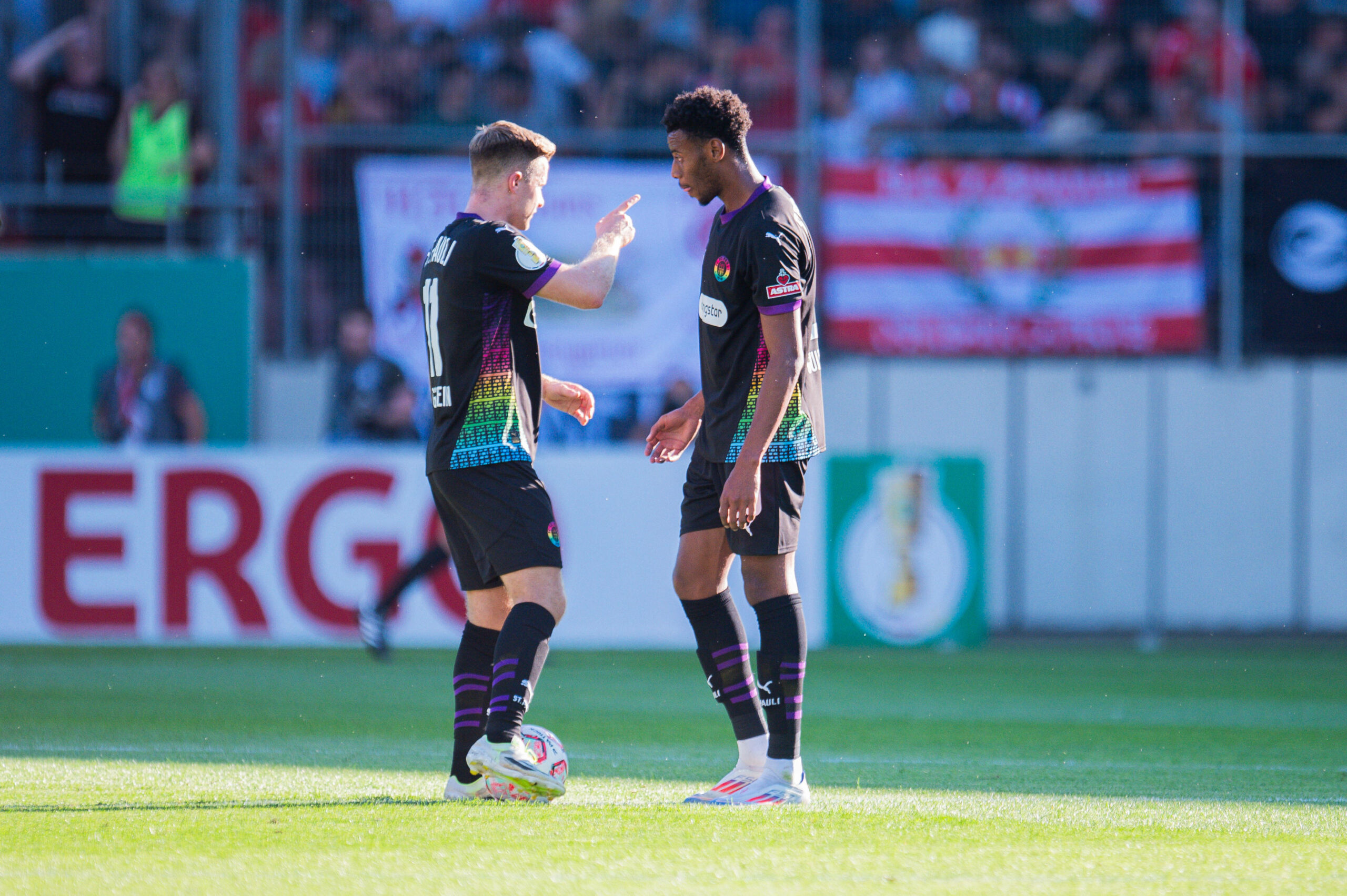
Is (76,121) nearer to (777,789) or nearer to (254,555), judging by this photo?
(254,555)

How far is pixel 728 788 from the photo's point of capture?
4.61 m

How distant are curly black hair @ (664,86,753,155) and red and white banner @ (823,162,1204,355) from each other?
8155 millimetres

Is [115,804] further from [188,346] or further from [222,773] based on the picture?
[188,346]

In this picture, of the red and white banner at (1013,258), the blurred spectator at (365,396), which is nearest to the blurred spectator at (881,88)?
the red and white banner at (1013,258)

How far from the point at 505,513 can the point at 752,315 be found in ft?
3.05

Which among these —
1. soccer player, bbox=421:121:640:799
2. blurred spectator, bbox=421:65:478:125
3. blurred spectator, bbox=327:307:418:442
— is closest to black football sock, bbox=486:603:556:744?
soccer player, bbox=421:121:640:799

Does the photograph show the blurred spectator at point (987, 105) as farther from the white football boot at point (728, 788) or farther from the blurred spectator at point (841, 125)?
the white football boot at point (728, 788)

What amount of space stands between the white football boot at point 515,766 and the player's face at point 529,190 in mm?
1516

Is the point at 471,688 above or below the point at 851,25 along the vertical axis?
below

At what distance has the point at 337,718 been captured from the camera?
22.9 ft

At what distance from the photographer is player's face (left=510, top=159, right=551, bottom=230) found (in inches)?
188

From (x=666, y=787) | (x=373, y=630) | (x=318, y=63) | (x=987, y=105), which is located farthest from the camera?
(x=987, y=105)

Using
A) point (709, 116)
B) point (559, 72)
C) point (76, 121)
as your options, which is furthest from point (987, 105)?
point (709, 116)

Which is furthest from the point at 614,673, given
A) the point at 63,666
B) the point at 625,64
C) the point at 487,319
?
the point at 625,64
